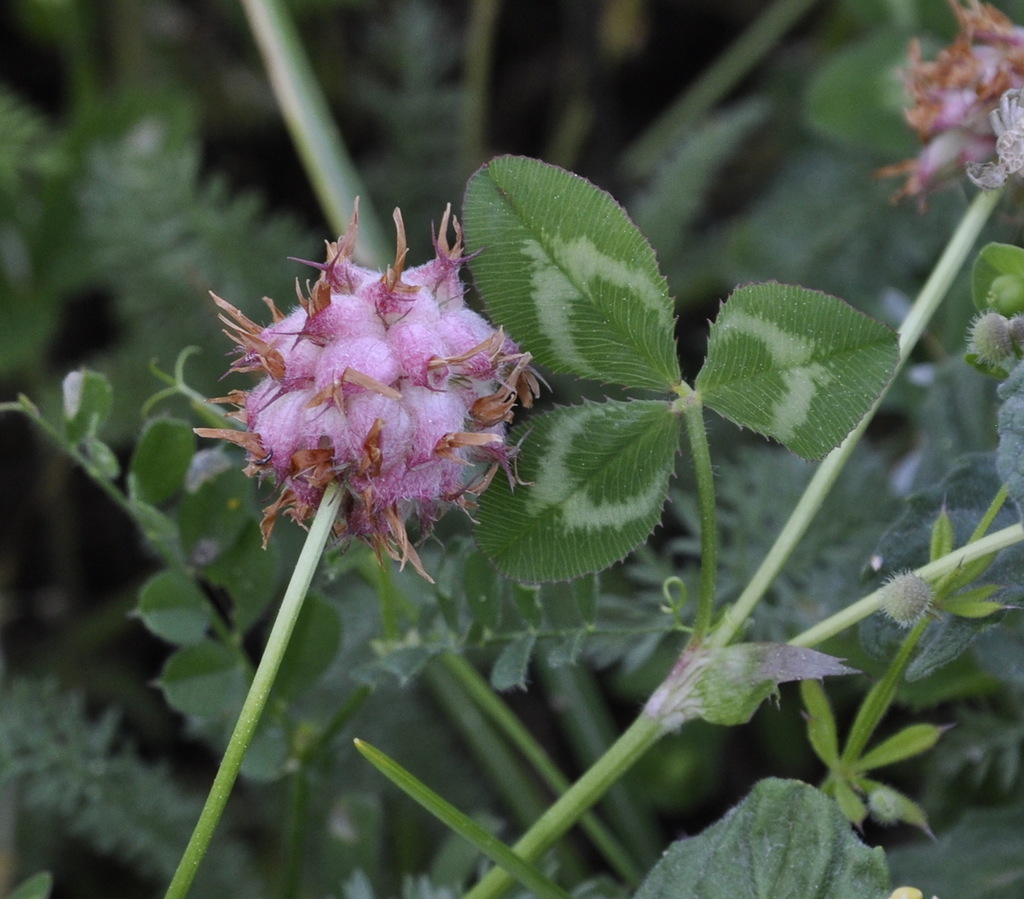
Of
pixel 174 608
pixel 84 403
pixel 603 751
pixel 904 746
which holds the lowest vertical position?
pixel 603 751

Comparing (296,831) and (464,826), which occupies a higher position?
(464,826)

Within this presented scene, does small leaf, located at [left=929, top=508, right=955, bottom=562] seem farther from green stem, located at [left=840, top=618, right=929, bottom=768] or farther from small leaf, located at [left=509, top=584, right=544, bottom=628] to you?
small leaf, located at [left=509, top=584, right=544, bottom=628]

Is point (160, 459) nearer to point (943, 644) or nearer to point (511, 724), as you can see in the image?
point (511, 724)

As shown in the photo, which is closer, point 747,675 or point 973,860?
point 747,675

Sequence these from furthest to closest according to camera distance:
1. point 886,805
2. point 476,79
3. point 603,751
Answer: point 476,79
point 603,751
point 886,805

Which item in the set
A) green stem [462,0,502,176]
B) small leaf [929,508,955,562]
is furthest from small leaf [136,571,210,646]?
green stem [462,0,502,176]

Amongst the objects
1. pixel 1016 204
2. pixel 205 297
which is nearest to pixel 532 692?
pixel 205 297

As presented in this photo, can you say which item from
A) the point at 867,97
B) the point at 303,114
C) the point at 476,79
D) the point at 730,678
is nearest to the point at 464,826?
the point at 730,678

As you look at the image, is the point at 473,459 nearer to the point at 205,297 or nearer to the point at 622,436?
the point at 622,436
